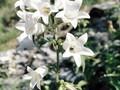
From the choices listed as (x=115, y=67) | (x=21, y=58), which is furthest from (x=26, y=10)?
(x=21, y=58)

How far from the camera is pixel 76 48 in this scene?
3797 millimetres

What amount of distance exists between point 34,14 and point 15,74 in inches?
91.9

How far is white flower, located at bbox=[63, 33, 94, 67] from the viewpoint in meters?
3.71

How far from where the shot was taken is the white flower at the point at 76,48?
3.71 metres

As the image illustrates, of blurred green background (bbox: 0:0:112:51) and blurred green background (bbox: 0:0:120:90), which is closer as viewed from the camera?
blurred green background (bbox: 0:0:120:90)

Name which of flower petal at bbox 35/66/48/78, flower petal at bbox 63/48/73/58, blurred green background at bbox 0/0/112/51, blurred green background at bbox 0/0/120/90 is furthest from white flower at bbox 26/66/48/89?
blurred green background at bbox 0/0/112/51

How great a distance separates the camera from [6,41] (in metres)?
8.58

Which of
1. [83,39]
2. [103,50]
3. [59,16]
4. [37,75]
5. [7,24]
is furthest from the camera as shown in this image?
[7,24]

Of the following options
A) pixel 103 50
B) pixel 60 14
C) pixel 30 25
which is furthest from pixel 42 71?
pixel 103 50

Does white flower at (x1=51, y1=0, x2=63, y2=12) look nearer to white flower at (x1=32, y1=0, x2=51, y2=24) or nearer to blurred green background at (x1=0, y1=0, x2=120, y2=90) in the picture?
white flower at (x1=32, y1=0, x2=51, y2=24)

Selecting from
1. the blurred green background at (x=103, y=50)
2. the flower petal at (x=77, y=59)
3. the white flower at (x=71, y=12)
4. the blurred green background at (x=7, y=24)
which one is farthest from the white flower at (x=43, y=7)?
the blurred green background at (x=7, y=24)

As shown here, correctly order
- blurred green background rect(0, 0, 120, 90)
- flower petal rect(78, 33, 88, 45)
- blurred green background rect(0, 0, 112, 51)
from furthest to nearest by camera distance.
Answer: blurred green background rect(0, 0, 112, 51)
blurred green background rect(0, 0, 120, 90)
flower petal rect(78, 33, 88, 45)

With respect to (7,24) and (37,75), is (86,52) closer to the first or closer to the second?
(37,75)

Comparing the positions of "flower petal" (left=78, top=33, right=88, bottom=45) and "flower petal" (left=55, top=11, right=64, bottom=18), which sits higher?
"flower petal" (left=55, top=11, right=64, bottom=18)
